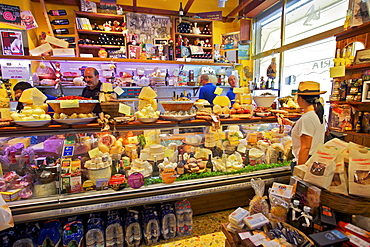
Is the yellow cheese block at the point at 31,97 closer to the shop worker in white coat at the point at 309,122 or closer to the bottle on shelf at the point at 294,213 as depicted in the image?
the bottle on shelf at the point at 294,213

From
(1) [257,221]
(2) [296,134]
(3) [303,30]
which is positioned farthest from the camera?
(3) [303,30]

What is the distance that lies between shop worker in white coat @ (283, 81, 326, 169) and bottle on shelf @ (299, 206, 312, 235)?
92cm

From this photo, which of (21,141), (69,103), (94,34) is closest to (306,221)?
(69,103)

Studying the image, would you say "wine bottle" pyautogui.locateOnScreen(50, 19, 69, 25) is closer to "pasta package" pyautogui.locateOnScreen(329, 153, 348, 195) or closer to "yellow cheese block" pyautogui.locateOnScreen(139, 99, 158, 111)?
"yellow cheese block" pyautogui.locateOnScreen(139, 99, 158, 111)

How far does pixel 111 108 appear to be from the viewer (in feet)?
7.04

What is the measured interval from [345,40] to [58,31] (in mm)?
6266

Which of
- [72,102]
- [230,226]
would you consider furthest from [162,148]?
[230,226]

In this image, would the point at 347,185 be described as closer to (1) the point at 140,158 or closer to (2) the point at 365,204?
(2) the point at 365,204

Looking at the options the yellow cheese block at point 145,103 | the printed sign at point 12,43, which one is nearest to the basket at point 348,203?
the yellow cheese block at point 145,103

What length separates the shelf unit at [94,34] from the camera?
17.4ft

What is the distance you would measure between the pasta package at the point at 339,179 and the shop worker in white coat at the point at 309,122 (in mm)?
691

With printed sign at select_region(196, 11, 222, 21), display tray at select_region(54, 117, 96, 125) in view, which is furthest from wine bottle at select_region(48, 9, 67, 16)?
display tray at select_region(54, 117, 96, 125)

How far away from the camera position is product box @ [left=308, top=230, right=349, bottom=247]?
120 cm

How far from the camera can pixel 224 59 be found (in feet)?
21.3
